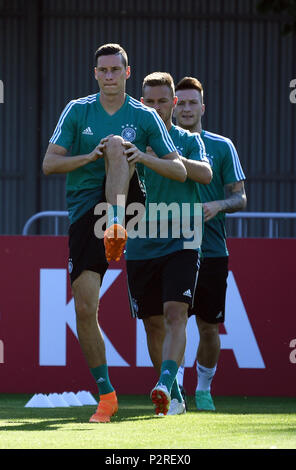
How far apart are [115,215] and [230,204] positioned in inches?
75.9

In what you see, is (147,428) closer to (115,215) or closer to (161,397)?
(161,397)

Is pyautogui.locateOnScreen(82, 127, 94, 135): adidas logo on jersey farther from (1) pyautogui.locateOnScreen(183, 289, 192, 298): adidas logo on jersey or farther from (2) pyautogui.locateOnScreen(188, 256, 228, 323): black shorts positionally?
(2) pyautogui.locateOnScreen(188, 256, 228, 323): black shorts

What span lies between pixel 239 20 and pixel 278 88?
1270 mm

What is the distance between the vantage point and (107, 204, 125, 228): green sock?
638cm

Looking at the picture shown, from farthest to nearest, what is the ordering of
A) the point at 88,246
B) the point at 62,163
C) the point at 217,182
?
the point at 217,182 → the point at 88,246 → the point at 62,163

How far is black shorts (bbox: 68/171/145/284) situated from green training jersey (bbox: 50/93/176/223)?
0.20 feet

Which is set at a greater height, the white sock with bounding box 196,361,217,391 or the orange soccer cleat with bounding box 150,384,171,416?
the orange soccer cleat with bounding box 150,384,171,416

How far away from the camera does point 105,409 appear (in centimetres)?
682

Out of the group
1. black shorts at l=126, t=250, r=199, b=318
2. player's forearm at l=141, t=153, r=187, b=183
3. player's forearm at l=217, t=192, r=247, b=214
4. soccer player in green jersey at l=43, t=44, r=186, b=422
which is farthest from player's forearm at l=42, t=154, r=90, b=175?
player's forearm at l=217, t=192, r=247, b=214

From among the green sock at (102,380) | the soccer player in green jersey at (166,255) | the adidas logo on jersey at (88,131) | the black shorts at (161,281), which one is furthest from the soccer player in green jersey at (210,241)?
the adidas logo on jersey at (88,131)

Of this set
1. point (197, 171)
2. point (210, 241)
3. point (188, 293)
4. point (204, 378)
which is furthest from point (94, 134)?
point (204, 378)

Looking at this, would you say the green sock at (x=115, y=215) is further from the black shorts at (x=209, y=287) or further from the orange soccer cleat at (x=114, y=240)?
the black shorts at (x=209, y=287)
